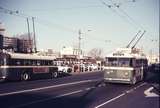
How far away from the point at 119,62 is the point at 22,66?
31.6ft

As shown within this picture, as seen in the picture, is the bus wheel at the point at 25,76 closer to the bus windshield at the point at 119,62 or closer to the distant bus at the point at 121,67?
the distant bus at the point at 121,67

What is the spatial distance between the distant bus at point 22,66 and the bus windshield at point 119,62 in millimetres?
8522

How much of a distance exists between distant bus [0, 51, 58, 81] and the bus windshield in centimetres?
852

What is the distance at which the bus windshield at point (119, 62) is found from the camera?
2361 cm

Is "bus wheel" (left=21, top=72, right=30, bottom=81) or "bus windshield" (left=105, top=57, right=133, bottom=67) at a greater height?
"bus windshield" (left=105, top=57, right=133, bottom=67)

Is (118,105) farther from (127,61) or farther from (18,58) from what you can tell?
(18,58)

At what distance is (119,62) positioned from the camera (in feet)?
78.2

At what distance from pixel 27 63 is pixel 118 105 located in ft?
56.7

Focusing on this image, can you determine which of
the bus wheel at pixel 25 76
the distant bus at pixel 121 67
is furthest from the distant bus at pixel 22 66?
the distant bus at pixel 121 67

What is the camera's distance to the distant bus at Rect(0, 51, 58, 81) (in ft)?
87.8

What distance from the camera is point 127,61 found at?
23.7 metres

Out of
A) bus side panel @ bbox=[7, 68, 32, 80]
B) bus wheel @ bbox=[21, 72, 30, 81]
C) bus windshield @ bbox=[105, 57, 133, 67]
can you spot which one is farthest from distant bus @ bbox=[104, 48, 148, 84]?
bus wheel @ bbox=[21, 72, 30, 81]

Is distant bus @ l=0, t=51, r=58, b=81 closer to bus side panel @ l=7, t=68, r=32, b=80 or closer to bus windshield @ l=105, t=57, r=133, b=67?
bus side panel @ l=7, t=68, r=32, b=80

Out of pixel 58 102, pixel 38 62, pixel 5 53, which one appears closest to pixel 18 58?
pixel 5 53
